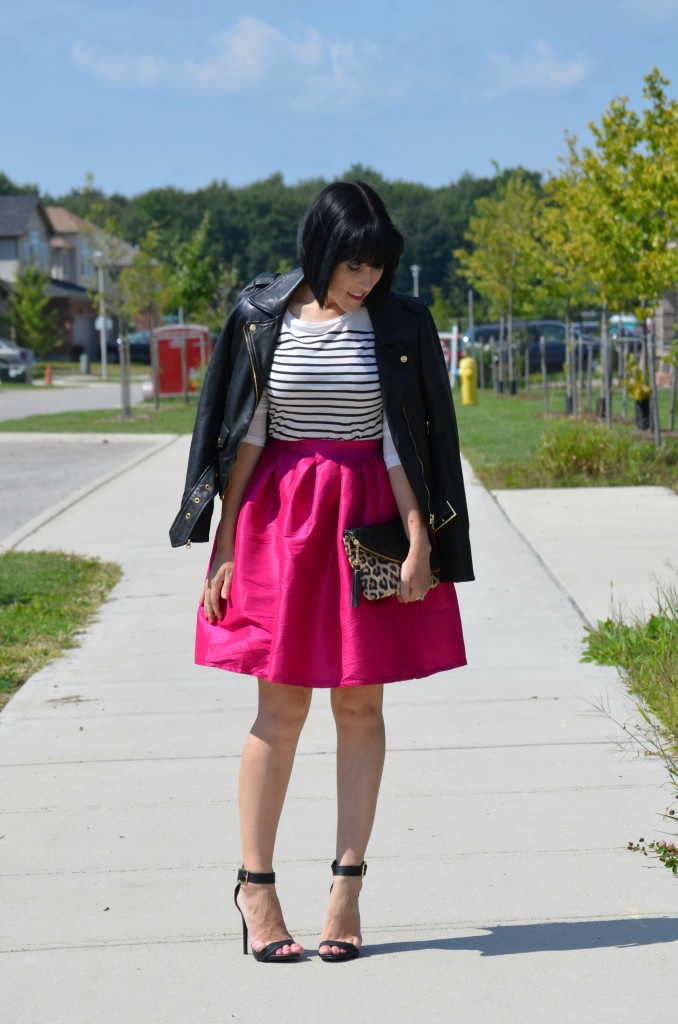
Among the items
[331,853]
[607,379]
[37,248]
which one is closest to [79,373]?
[37,248]

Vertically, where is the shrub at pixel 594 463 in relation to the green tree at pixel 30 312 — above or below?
below

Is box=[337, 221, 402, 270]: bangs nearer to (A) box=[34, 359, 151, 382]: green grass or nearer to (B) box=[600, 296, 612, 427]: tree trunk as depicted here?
(B) box=[600, 296, 612, 427]: tree trunk

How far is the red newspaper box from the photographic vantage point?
33469 mm

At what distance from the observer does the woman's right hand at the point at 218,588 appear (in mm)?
3385

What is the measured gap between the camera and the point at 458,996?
309cm

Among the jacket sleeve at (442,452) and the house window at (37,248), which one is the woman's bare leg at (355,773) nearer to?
the jacket sleeve at (442,452)

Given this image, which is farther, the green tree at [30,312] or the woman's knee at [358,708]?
the green tree at [30,312]

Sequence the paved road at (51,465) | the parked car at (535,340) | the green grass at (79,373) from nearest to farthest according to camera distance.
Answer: the paved road at (51,465) → the parked car at (535,340) → the green grass at (79,373)

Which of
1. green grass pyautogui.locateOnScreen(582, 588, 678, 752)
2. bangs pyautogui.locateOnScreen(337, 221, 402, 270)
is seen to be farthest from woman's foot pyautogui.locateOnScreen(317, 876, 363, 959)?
green grass pyautogui.locateOnScreen(582, 588, 678, 752)

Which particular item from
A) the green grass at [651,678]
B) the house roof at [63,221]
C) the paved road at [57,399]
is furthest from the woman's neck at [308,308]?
the house roof at [63,221]

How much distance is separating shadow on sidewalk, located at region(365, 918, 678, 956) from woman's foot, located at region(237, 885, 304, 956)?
202 mm

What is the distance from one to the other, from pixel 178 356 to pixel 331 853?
31.0 m

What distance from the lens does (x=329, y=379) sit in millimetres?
3303

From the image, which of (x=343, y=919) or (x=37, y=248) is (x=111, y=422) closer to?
(x=343, y=919)
